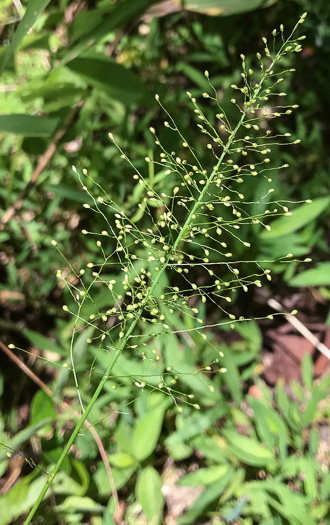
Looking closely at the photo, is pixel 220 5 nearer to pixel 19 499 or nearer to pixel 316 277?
pixel 316 277

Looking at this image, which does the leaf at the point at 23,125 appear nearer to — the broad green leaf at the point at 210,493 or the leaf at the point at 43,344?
the leaf at the point at 43,344

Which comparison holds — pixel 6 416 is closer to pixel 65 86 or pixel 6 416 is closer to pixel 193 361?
pixel 193 361

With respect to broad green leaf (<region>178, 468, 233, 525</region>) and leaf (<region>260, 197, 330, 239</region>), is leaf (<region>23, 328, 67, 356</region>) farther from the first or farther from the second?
leaf (<region>260, 197, 330, 239</region>)

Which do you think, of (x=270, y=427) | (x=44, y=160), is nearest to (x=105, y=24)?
(x=44, y=160)

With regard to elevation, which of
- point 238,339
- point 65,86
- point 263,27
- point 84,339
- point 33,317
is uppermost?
point 65,86

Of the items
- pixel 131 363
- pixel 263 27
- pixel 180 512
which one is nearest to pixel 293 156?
pixel 263 27

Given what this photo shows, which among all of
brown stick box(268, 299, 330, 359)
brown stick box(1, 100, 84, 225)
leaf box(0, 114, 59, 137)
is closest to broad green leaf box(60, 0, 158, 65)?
leaf box(0, 114, 59, 137)
